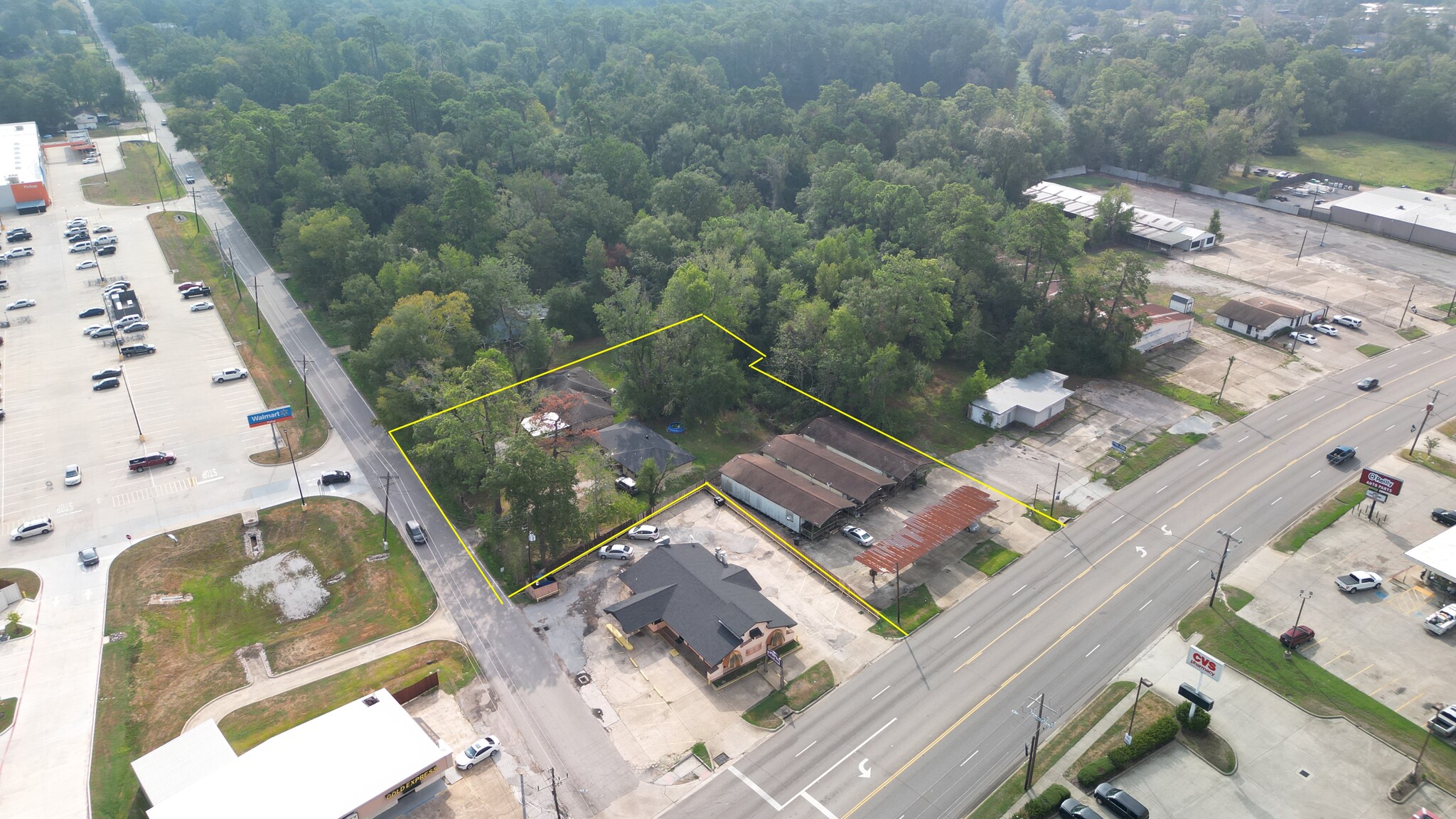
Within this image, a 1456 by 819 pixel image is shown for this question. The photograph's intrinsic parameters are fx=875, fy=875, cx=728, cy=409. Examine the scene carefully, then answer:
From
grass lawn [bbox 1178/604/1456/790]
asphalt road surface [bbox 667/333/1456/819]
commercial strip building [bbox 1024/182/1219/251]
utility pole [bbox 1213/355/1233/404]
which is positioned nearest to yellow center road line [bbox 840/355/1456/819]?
asphalt road surface [bbox 667/333/1456/819]

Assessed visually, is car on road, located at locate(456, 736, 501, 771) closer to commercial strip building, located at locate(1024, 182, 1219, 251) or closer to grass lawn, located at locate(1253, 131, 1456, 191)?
commercial strip building, located at locate(1024, 182, 1219, 251)

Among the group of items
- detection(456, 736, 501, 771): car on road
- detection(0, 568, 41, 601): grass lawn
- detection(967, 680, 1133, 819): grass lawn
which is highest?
detection(967, 680, 1133, 819): grass lawn

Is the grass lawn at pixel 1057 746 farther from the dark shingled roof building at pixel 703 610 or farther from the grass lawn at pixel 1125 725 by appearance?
the dark shingled roof building at pixel 703 610

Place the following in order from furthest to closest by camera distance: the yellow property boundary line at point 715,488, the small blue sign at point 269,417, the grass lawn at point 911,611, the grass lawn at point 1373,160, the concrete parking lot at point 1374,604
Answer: the grass lawn at point 1373,160 < the small blue sign at point 269,417 < the yellow property boundary line at point 715,488 < the grass lawn at point 911,611 < the concrete parking lot at point 1374,604

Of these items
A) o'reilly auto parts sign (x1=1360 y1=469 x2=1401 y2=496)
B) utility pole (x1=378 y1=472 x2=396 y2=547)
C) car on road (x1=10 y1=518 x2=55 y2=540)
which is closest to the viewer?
o'reilly auto parts sign (x1=1360 y1=469 x2=1401 y2=496)

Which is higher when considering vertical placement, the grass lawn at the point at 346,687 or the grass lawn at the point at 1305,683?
the grass lawn at the point at 1305,683

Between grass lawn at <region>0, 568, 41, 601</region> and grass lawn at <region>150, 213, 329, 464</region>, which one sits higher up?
grass lawn at <region>150, 213, 329, 464</region>

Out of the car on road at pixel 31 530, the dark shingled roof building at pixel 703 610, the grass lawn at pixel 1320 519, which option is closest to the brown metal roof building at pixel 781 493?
the dark shingled roof building at pixel 703 610

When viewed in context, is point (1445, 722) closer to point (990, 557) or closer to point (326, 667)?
point (990, 557)
